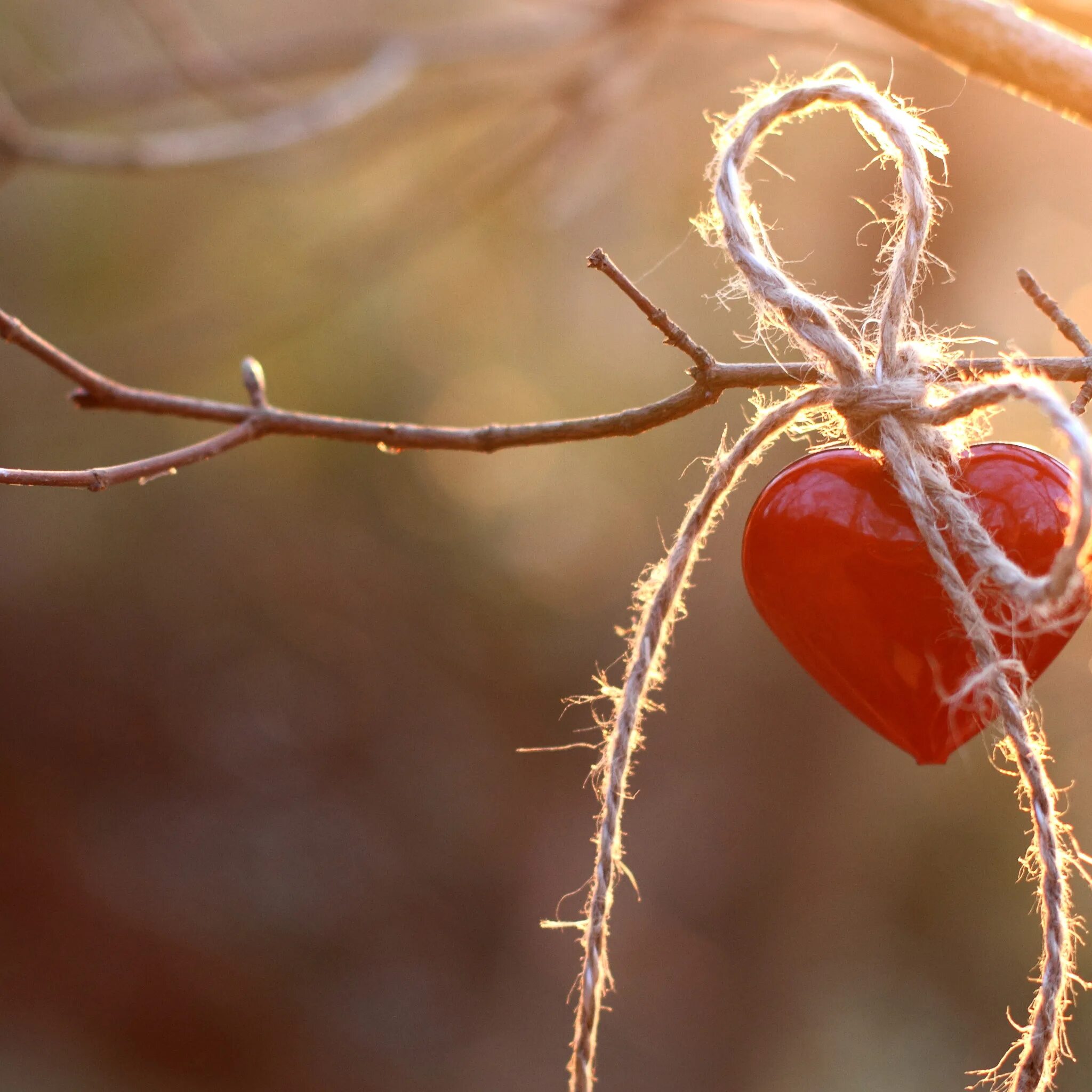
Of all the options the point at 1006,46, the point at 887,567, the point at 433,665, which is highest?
the point at 433,665

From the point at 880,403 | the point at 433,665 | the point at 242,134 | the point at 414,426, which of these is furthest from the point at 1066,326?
the point at 433,665

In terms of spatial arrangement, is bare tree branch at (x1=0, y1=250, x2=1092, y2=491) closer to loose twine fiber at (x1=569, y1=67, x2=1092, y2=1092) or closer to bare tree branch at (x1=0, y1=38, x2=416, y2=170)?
loose twine fiber at (x1=569, y1=67, x2=1092, y2=1092)

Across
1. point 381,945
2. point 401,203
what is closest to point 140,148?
point 401,203

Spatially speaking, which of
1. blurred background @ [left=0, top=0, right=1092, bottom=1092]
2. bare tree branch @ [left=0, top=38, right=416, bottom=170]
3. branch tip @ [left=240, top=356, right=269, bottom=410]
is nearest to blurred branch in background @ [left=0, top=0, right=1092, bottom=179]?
bare tree branch @ [left=0, top=38, right=416, bottom=170]

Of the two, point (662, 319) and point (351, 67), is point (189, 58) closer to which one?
point (351, 67)

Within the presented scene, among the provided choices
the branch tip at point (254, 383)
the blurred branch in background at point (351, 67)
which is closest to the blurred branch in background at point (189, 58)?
the blurred branch in background at point (351, 67)

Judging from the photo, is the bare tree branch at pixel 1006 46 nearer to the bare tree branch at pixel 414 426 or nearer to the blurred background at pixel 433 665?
the bare tree branch at pixel 414 426

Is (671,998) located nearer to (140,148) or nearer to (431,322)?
(431,322)
